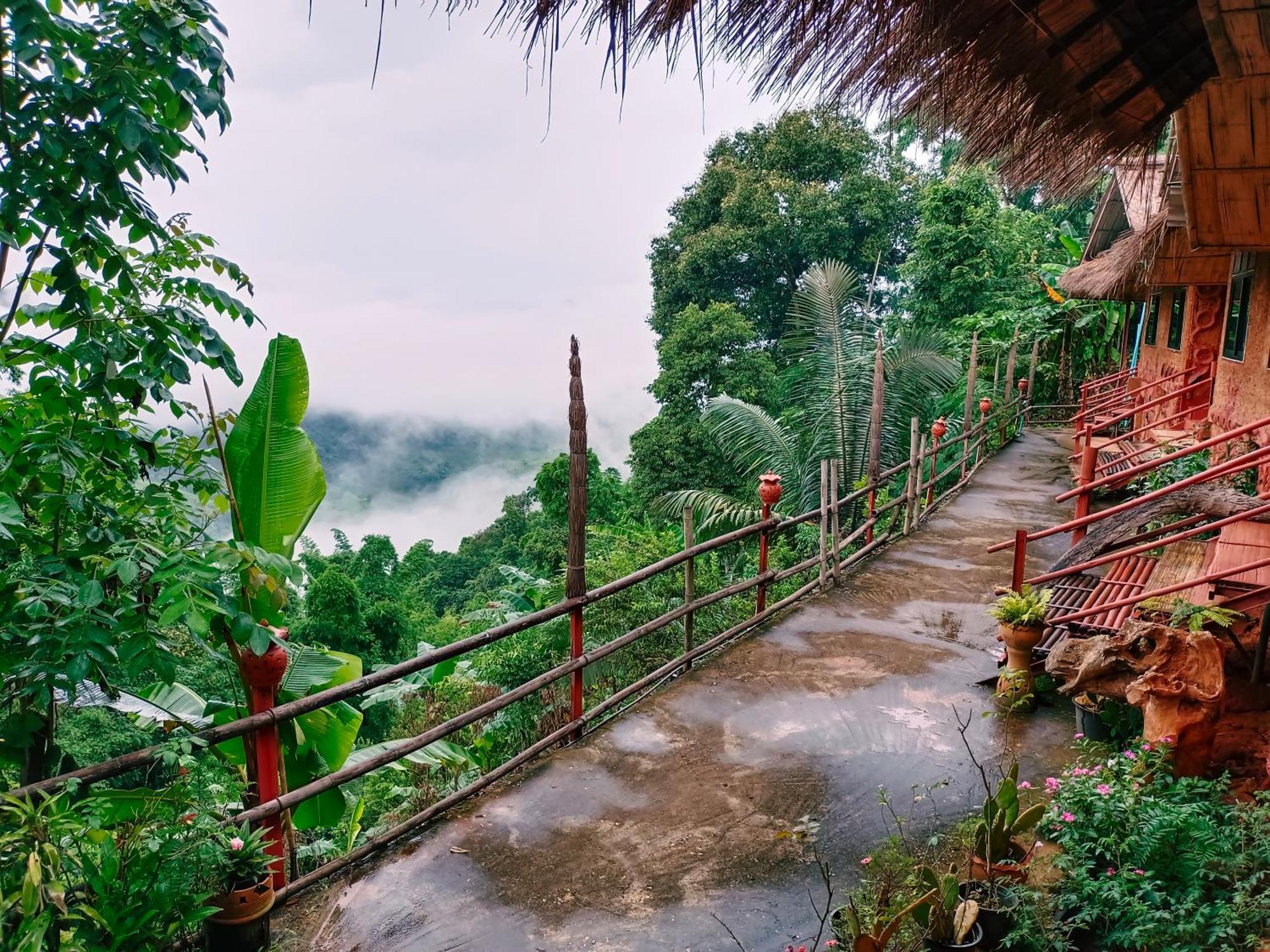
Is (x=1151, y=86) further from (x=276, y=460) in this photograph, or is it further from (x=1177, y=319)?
(x=1177, y=319)

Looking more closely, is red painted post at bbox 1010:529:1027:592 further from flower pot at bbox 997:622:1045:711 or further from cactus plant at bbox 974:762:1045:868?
cactus plant at bbox 974:762:1045:868

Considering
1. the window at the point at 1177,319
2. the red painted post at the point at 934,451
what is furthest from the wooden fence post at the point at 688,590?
the window at the point at 1177,319

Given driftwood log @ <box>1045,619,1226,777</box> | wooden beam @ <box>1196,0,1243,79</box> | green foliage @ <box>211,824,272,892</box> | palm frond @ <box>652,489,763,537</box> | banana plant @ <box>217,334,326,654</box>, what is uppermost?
wooden beam @ <box>1196,0,1243,79</box>

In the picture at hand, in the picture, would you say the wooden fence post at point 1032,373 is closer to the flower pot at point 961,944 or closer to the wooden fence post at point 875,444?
the wooden fence post at point 875,444

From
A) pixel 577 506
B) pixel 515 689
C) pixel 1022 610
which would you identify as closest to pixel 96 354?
pixel 577 506

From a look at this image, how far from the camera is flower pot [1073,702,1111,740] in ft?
13.9

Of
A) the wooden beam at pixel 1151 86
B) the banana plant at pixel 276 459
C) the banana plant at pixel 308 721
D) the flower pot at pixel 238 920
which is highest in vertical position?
the wooden beam at pixel 1151 86

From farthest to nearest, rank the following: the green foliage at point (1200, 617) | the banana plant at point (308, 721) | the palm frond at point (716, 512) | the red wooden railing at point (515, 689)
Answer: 1. the palm frond at point (716, 512)
2. the banana plant at point (308, 721)
3. the green foliage at point (1200, 617)
4. the red wooden railing at point (515, 689)

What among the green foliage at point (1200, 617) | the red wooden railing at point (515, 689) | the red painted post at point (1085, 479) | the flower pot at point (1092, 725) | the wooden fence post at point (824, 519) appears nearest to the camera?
the red wooden railing at point (515, 689)

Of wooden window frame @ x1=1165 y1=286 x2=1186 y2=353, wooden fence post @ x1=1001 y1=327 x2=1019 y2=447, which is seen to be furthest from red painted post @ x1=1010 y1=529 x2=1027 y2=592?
wooden fence post @ x1=1001 y1=327 x2=1019 y2=447

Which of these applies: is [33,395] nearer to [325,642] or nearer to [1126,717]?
[1126,717]

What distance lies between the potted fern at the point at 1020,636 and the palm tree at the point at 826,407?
21.7ft

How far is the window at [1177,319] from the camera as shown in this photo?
1079 cm

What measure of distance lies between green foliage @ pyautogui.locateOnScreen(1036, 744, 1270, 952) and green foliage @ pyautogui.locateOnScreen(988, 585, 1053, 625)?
168 cm
